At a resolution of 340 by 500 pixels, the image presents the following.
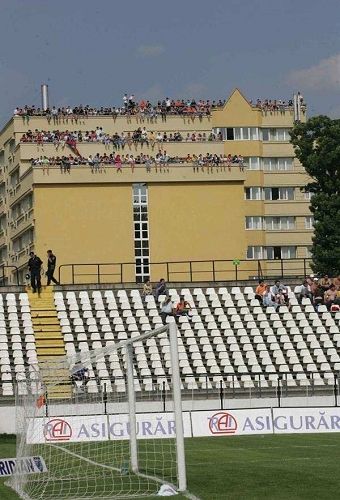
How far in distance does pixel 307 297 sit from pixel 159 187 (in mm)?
33008

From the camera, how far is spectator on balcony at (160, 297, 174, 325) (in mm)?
57250

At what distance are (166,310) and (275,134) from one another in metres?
62.6

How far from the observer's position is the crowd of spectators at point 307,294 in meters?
60.1

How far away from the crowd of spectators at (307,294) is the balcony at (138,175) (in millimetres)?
30542

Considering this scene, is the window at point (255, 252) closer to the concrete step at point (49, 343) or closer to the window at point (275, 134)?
the window at point (275, 134)

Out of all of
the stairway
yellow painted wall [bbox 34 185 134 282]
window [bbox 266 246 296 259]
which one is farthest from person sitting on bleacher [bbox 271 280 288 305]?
window [bbox 266 246 296 259]

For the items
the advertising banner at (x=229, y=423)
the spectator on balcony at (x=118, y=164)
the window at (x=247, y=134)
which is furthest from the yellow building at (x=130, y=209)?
the advertising banner at (x=229, y=423)

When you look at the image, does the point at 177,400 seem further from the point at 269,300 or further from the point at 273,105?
the point at 273,105

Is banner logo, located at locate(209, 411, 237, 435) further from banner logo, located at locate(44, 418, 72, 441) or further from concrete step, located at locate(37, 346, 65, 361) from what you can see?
concrete step, located at locate(37, 346, 65, 361)

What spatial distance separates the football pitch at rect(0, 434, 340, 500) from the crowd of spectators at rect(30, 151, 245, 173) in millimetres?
49748

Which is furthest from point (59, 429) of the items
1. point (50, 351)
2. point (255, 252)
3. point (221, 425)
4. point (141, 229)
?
point (255, 252)

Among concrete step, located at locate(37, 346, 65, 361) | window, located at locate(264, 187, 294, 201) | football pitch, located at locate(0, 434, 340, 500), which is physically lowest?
football pitch, located at locate(0, 434, 340, 500)

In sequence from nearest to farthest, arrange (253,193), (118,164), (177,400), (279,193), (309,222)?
(177,400), (118,164), (253,193), (309,222), (279,193)

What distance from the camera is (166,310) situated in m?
57.2
